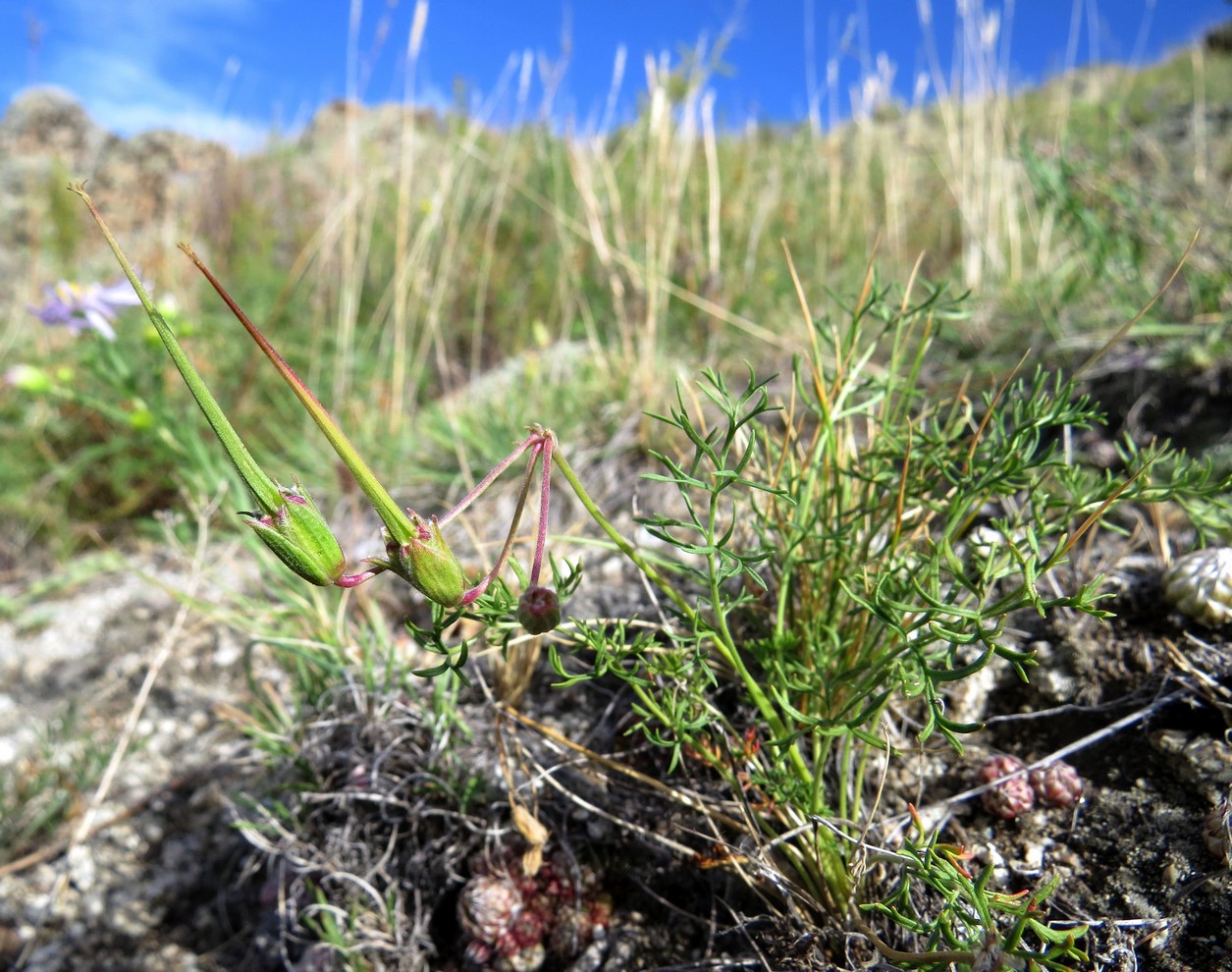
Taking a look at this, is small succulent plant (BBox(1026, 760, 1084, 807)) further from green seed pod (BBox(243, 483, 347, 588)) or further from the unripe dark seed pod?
green seed pod (BBox(243, 483, 347, 588))

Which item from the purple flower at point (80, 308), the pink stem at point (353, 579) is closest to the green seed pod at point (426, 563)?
the pink stem at point (353, 579)

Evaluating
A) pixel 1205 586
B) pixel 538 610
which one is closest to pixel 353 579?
pixel 538 610

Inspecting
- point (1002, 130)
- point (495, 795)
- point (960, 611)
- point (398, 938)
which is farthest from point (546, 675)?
point (1002, 130)

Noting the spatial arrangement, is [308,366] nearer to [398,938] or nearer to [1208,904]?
[398,938]

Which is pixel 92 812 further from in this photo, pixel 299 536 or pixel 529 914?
pixel 299 536

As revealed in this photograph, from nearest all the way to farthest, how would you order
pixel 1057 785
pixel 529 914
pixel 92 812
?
pixel 1057 785, pixel 529 914, pixel 92 812

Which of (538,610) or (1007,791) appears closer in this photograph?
(538,610)

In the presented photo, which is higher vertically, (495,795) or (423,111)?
(423,111)
